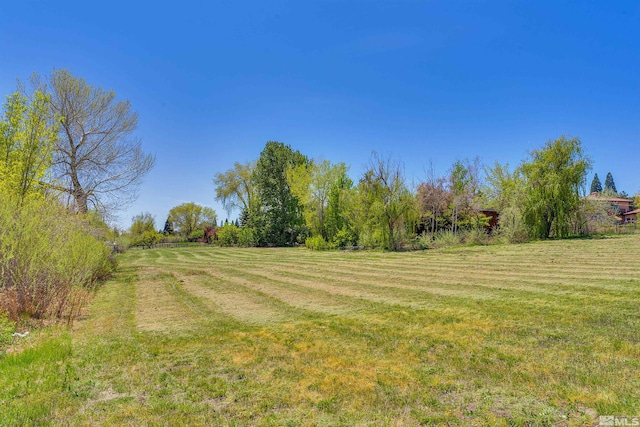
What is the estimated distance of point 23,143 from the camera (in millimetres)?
8000

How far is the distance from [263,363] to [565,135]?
27369 mm

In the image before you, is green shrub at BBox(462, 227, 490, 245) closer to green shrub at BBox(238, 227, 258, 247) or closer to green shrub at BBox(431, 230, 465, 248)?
green shrub at BBox(431, 230, 465, 248)

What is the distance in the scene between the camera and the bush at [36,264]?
6348 millimetres

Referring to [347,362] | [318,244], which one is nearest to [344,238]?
[318,244]

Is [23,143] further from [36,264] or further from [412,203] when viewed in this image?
[412,203]

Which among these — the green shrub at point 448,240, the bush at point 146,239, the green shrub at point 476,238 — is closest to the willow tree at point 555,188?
the green shrub at point 476,238

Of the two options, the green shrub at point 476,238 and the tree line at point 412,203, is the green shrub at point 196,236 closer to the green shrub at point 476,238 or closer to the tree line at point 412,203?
the tree line at point 412,203

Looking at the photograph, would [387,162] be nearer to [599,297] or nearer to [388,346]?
[599,297]

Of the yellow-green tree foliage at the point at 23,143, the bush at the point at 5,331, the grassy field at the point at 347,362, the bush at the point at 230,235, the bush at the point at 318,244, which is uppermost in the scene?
the yellow-green tree foliage at the point at 23,143

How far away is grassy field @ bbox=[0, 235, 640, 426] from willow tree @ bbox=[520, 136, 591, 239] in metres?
16.7

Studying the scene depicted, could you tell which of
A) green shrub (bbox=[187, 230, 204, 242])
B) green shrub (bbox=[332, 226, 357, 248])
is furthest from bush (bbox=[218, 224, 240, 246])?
green shrub (bbox=[332, 226, 357, 248])

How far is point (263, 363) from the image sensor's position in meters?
4.18

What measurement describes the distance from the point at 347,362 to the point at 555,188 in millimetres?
24672

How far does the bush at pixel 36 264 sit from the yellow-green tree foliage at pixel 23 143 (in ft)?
3.02
